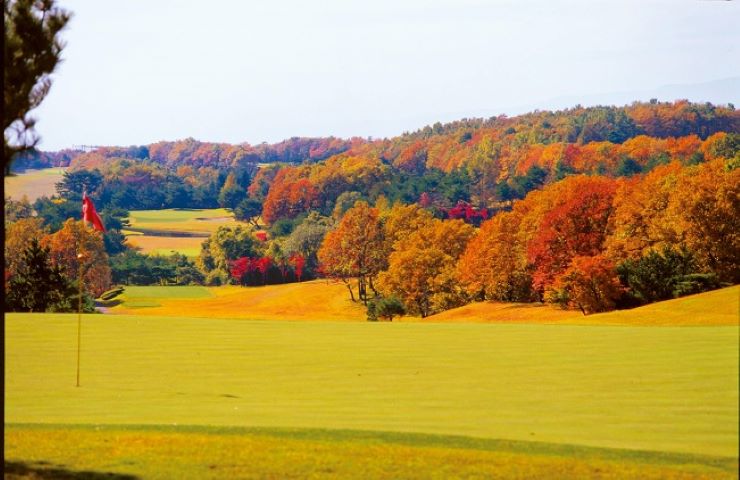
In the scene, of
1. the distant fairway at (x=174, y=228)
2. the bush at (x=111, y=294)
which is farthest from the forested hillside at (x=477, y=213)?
the distant fairway at (x=174, y=228)

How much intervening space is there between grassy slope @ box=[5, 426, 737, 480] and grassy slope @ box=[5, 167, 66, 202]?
142 meters

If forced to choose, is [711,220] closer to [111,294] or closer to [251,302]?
[251,302]

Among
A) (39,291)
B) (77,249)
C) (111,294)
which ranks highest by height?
(39,291)

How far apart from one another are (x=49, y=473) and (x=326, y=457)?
319 cm

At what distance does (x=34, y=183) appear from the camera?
166625mm

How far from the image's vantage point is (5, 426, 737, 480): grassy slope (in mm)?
12031

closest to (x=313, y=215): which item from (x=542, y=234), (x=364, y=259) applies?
(x=364, y=259)

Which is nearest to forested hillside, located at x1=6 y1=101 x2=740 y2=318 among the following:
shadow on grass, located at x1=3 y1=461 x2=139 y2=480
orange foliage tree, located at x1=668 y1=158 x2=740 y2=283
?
orange foliage tree, located at x1=668 y1=158 x2=740 y2=283

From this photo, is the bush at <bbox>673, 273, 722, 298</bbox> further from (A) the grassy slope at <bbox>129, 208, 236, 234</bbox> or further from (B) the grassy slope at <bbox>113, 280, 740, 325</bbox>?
(A) the grassy slope at <bbox>129, 208, 236, 234</bbox>

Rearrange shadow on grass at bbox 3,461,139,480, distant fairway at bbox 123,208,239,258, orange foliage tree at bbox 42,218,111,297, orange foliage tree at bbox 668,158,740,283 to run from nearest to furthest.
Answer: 1. shadow on grass at bbox 3,461,139,480
2. orange foliage tree at bbox 668,158,740,283
3. orange foliage tree at bbox 42,218,111,297
4. distant fairway at bbox 123,208,239,258

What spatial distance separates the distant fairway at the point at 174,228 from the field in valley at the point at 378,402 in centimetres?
9852

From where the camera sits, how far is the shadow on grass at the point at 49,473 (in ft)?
40.3

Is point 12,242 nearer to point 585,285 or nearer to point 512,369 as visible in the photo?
point 585,285

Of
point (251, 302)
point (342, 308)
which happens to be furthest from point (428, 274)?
point (251, 302)
